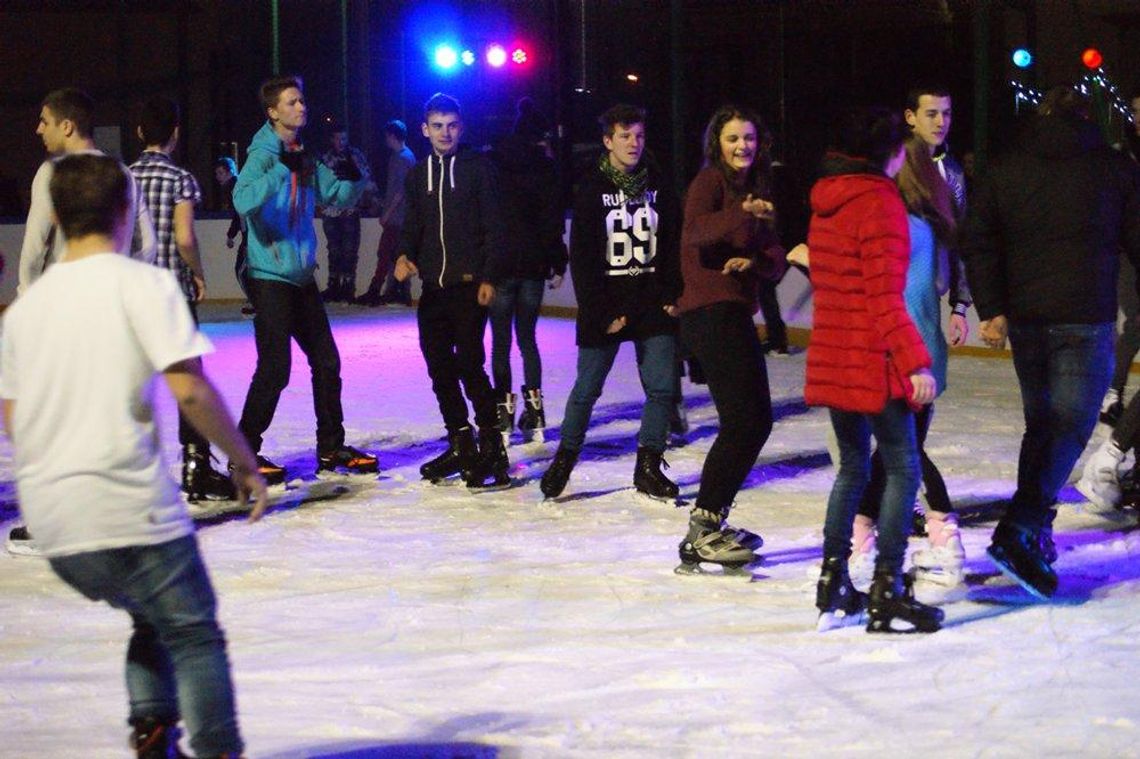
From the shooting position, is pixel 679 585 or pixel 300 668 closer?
pixel 300 668

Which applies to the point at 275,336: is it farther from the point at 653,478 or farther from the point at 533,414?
the point at 533,414

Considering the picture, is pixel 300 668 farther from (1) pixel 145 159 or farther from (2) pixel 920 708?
(1) pixel 145 159

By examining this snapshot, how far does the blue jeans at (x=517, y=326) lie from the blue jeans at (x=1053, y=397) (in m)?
4.08

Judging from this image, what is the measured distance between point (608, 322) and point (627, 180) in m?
0.58

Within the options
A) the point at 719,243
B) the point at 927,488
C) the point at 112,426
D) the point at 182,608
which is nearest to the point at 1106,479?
the point at 927,488

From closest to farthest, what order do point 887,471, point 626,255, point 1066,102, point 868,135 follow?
1. point 868,135
2. point 887,471
3. point 1066,102
4. point 626,255

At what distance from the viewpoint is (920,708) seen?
4512 mm

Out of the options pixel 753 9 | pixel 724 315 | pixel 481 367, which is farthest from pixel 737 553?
pixel 753 9

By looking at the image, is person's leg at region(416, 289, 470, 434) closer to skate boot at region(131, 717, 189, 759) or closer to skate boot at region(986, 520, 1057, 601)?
skate boot at region(986, 520, 1057, 601)

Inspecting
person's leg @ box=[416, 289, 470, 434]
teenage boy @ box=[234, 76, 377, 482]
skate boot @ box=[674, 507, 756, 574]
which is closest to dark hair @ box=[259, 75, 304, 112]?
teenage boy @ box=[234, 76, 377, 482]

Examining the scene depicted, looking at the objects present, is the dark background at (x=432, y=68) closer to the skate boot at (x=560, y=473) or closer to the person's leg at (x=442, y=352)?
the person's leg at (x=442, y=352)

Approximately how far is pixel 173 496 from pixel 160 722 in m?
0.58

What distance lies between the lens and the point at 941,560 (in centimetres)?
595

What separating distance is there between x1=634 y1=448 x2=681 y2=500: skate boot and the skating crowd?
2cm
